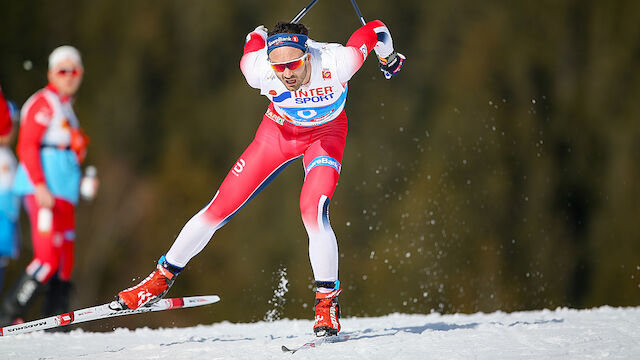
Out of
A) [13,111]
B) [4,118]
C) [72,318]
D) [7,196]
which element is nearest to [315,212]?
[72,318]

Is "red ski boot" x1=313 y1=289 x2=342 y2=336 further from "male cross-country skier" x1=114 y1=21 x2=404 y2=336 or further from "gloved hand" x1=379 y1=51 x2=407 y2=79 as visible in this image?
"gloved hand" x1=379 y1=51 x2=407 y2=79

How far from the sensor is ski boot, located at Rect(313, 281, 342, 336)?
4.34 m

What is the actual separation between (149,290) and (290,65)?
151cm

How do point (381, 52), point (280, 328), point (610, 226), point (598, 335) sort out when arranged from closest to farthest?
point (598, 335), point (381, 52), point (280, 328), point (610, 226)

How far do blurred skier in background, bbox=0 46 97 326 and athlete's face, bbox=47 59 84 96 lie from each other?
2.1 inches

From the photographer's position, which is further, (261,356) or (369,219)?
(369,219)

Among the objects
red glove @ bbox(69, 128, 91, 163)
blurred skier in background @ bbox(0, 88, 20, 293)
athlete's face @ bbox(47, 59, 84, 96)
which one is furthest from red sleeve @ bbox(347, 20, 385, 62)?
blurred skier in background @ bbox(0, 88, 20, 293)

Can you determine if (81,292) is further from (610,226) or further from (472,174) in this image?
(610,226)

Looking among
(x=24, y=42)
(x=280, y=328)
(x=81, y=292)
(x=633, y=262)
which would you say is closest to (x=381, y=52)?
(x=280, y=328)

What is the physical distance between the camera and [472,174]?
1475 centimetres

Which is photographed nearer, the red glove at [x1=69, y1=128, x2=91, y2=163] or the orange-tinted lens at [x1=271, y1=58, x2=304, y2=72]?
the orange-tinted lens at [x1=271, y1=58, x2=304, y2=72]

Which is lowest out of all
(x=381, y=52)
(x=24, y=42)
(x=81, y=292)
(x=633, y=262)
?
(x=633, y=262)

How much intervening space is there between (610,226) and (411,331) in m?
12.0

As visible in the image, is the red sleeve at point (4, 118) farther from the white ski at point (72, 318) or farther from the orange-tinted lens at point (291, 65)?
the orange-tinted lens at point (291, 65)
